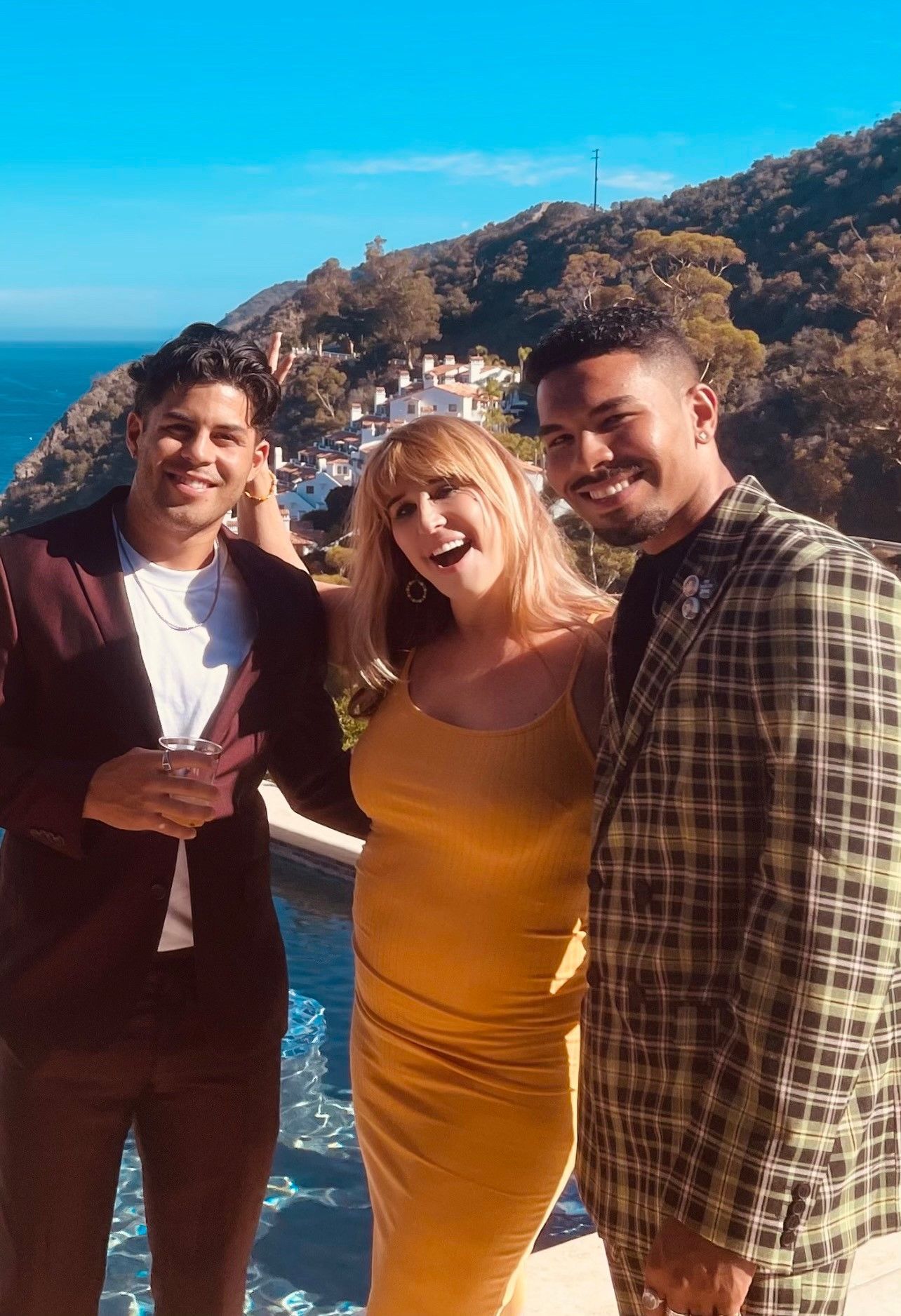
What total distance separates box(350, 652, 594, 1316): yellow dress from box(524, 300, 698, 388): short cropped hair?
0.56 meters

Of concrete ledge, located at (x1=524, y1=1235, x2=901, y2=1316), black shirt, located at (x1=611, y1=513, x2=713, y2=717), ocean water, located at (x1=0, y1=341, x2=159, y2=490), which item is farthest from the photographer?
ocean water, located at (x1=0, y1=341, x2=159, y2=490)

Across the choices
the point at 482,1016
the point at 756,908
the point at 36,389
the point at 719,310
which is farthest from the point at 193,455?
the point at 36,389

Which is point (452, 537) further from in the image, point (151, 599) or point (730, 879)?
point (730, 879)

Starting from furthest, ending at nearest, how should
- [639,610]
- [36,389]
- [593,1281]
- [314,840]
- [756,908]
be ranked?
1. [36,389]
2. [314,840]
3. [593,1281]
4. [639,610]
5. [756,908]

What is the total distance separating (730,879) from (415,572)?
106cm

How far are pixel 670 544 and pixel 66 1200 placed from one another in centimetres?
141

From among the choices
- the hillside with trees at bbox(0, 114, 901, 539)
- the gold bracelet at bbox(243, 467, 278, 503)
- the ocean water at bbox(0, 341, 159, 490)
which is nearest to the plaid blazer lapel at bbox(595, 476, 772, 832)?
the gold bracelet at bbox(243, 467, 278, 503)

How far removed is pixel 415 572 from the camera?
7.41 feet

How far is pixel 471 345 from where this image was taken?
4581 centimetres

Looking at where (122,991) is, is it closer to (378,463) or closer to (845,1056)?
(378,463)

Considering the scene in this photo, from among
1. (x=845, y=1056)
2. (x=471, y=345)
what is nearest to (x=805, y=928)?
(x=845, y=1056)

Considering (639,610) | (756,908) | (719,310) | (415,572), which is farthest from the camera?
(719,310)

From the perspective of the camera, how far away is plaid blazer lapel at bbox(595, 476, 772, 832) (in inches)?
56.0

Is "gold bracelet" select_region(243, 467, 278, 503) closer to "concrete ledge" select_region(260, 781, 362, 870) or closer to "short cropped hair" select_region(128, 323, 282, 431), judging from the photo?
"short cropped hair" select_region(128, 323, 282, 431)
